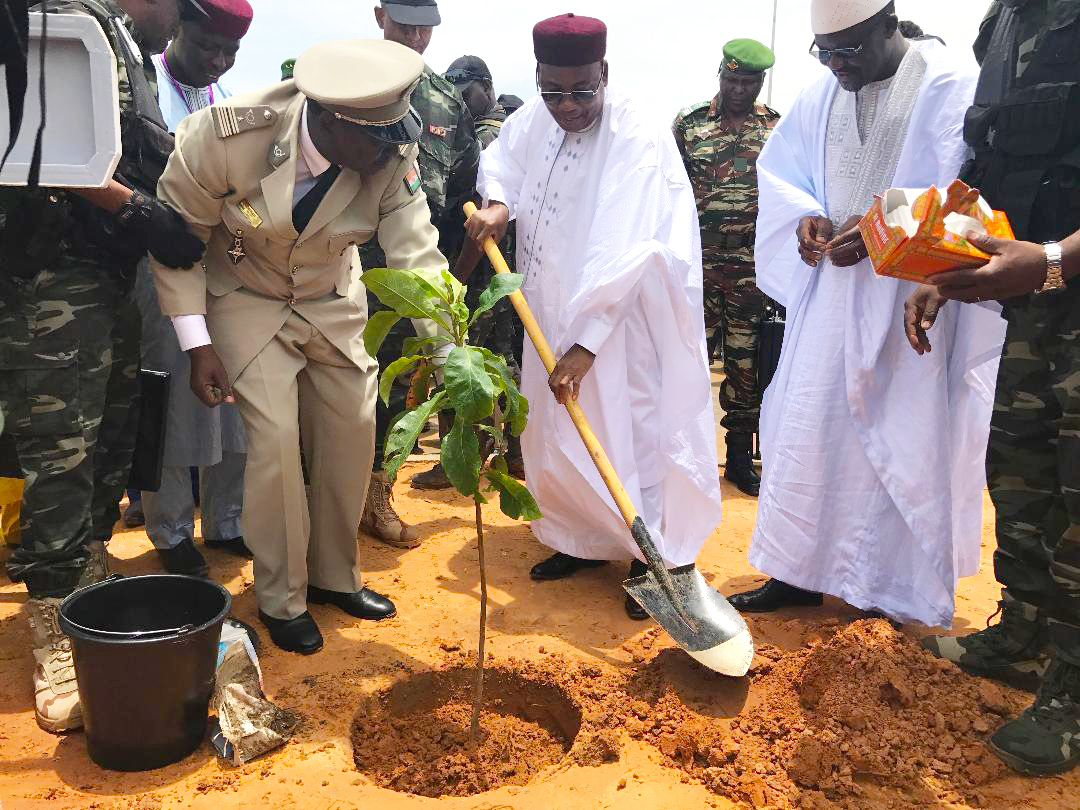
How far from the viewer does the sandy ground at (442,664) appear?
2395mm

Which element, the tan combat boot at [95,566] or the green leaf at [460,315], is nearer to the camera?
the green leaf at [460,315]

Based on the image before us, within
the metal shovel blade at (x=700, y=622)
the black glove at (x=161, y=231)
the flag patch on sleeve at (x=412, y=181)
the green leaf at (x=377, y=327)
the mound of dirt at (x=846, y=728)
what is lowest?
the mound of dirt at (x=846, y=728)

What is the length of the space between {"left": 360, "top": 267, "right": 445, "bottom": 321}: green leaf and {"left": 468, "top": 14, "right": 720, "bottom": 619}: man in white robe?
0.76 metres

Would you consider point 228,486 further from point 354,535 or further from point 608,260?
point 608,260

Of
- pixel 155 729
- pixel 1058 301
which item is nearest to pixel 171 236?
pixel 155 729

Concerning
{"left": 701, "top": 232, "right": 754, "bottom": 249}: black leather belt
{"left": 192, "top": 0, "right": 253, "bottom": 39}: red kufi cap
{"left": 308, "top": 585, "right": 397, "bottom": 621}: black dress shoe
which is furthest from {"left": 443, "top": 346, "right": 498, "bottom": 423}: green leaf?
{"left": 701, "top": 232, "right": 754, "bottom": 249}: black leather belt

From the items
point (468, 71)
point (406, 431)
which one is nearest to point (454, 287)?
point (406, 431)

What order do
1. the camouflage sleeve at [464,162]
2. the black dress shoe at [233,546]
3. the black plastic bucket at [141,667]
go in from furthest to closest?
1. the camouflage sleeve at [464,162]
2. the black dress shoe at [233,546]
3. the black plastic bucket at [141,667]

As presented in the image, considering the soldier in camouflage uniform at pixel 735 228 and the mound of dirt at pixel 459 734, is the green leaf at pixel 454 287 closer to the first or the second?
the mound of dirt at pixel 459 734

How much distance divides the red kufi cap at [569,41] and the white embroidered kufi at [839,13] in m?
0.75

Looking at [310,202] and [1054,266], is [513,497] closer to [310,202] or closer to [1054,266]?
[310,202]

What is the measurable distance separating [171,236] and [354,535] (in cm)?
127

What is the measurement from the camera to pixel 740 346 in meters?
5.30

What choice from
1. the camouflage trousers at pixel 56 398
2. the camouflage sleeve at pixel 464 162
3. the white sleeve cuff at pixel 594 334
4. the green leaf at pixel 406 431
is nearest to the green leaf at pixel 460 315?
the green leaf at pixel 406 431
